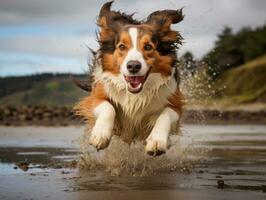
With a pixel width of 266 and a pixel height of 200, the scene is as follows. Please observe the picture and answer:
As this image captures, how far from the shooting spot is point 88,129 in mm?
8094

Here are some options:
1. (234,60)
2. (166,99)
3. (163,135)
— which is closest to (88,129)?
(166,99)

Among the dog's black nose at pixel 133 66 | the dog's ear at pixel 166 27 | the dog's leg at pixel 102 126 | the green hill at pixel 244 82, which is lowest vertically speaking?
the dog's leg at pixel 102 126

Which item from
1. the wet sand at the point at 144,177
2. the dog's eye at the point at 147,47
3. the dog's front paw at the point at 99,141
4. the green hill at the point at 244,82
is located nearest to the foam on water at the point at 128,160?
the wet sand at the point at 144,177

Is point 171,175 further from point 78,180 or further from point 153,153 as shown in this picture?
point 78,180

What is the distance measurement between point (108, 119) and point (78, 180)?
96cm

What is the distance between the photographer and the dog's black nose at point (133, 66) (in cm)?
677

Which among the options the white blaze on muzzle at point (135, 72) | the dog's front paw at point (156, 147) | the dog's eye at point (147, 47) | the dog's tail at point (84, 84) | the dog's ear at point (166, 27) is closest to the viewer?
the dog's front paw at point (156, 147)

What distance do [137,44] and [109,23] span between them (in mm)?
906

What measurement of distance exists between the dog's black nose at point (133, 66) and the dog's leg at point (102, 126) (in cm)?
56

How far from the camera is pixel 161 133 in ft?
22.0

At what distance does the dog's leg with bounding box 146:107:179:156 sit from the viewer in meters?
6.52

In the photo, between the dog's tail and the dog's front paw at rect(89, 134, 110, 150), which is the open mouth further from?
→ the dog's tail

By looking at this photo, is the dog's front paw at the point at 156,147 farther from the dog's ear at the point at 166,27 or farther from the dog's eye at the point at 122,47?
the dog's ear at the point at 166,27

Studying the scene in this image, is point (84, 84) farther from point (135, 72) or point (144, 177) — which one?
point (144, 177)
